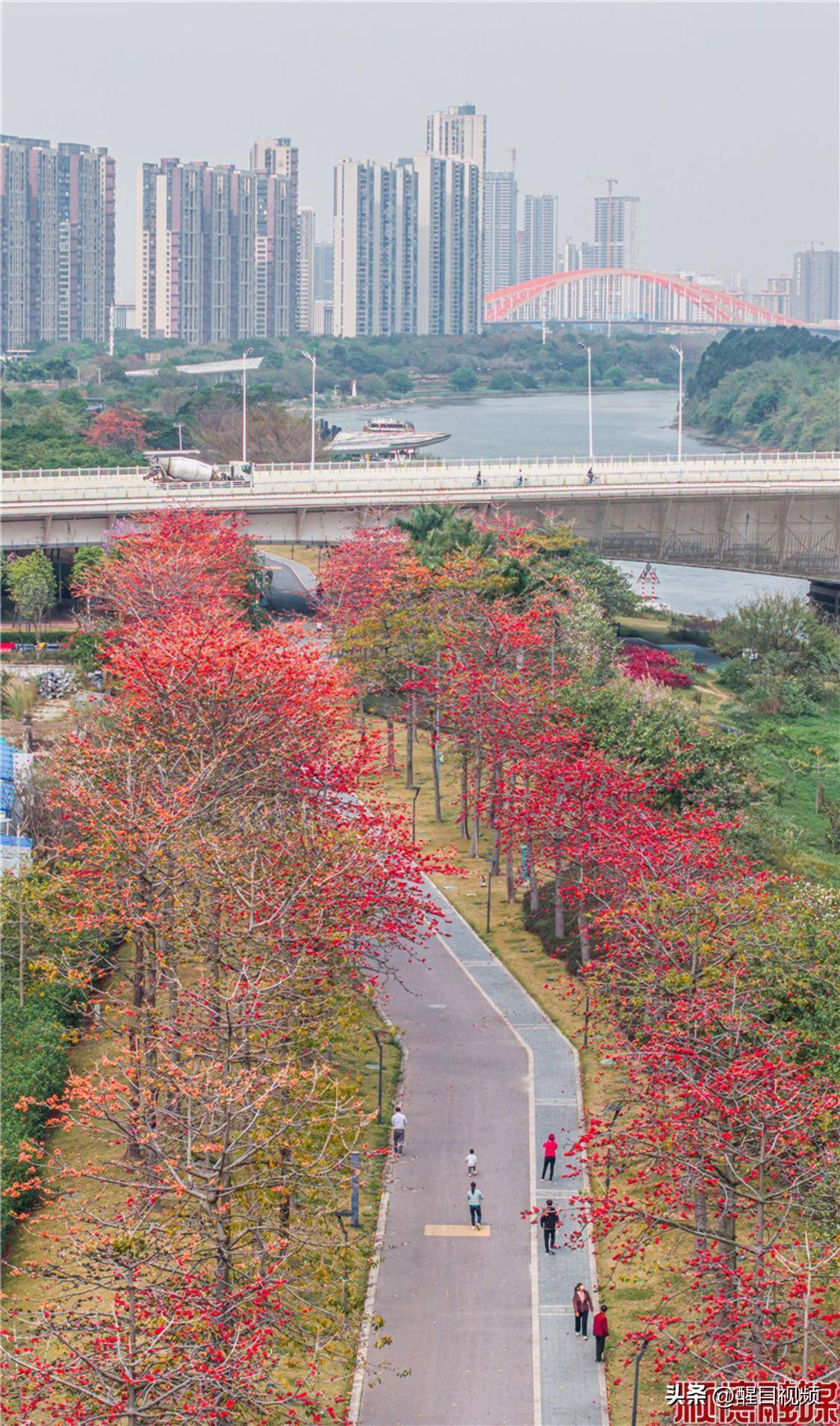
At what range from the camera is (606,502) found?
6744 centimetres

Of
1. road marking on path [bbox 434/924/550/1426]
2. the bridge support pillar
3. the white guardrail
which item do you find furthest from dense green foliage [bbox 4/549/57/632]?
the bridge support pillar

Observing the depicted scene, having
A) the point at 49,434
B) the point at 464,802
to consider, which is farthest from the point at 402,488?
the point at 49,434

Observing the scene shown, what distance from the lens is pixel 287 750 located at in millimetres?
30109

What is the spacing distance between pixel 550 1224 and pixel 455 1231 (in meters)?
1.40

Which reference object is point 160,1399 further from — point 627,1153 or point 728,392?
point 728,392

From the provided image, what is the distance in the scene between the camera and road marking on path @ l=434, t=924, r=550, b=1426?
19719mm

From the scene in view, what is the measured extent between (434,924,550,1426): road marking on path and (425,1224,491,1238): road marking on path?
59 centimetres

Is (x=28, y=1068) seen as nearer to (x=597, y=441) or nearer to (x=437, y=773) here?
(x=437, y=773)

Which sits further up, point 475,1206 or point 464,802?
point 464,802

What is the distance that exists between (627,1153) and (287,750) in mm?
11152

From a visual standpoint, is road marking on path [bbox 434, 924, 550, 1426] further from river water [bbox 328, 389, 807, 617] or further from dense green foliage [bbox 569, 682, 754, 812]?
river water [bbox 328, 389, 807, 617]

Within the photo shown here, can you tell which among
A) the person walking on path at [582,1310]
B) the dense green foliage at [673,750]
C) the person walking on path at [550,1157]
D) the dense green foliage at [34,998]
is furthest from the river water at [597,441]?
the person walking on path at [582,1310]

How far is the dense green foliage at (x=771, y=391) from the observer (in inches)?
5261

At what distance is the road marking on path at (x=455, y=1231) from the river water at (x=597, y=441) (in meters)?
50.9
